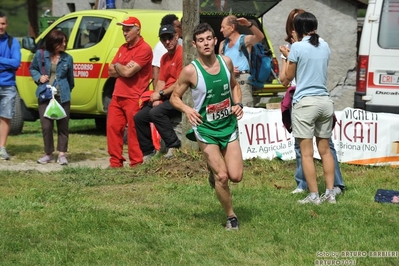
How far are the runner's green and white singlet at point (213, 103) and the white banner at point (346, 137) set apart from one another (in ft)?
11.7

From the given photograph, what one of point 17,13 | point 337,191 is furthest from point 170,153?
point 17,13

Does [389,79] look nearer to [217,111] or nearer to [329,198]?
[329,198]

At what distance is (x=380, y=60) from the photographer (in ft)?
36.2

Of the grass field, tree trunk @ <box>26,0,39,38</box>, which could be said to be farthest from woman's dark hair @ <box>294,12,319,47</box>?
tree trunk @ <box>26,0,39,38</box>

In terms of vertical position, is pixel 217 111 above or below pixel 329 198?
above

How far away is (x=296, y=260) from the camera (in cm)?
607

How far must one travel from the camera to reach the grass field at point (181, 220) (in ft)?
20.5

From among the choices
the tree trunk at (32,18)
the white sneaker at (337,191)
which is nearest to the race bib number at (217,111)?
the white sneaker at (337,191)

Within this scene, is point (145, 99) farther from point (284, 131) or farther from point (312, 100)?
point (312, 100)

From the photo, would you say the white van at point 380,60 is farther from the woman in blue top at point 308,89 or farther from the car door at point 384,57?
the woman in blue top at point 308,89

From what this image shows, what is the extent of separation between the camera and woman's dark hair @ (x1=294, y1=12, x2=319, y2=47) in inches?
304

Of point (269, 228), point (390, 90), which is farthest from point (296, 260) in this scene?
point (390, 90)

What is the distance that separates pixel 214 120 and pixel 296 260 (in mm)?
1450

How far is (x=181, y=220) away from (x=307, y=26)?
210 centimetres
